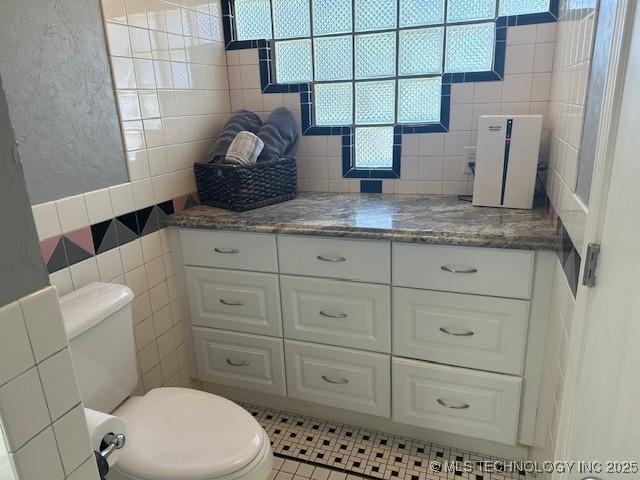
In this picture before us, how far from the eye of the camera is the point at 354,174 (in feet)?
7.02

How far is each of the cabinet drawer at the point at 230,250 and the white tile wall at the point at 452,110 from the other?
61 cm

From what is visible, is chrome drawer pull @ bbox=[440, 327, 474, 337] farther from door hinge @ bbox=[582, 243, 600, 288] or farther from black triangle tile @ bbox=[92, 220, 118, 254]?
black triangle tile @ bbox=[92, 220, 118, 254]

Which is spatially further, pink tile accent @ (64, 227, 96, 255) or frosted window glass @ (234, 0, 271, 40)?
frosted window glass @ (234, 0, 271, 40)

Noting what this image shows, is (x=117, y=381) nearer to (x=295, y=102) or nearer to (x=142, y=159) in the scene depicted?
(x=142, y=159)

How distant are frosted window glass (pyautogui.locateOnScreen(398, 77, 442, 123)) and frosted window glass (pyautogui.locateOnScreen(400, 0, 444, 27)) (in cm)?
23

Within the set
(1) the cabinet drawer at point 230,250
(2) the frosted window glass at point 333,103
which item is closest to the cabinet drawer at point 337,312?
(1) the cabinet drawer at point 230,250

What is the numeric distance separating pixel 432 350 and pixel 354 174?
930 mm

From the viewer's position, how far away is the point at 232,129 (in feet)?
6.52

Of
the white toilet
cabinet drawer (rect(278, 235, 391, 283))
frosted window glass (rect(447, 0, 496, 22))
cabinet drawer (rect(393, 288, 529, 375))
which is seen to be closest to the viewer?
the white toilet

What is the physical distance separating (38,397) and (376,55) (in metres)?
1.85

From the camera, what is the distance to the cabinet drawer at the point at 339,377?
1.70m

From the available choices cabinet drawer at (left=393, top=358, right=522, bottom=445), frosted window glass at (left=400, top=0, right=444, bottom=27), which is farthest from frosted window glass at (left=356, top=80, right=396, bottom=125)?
cabinet drawer at (left=393, top=358, right=522, bottom=445)

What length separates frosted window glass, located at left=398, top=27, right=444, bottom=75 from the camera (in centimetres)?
189

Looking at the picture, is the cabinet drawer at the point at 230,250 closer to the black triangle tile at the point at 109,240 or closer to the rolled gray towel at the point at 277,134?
the black triangle tile at the point at 109,240
